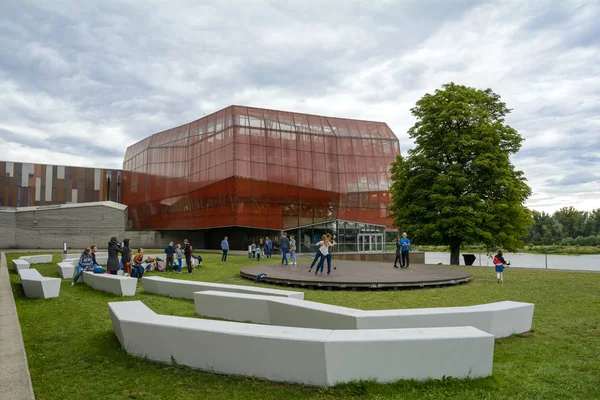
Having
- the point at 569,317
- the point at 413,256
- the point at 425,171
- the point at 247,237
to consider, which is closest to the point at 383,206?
the point at 413,256

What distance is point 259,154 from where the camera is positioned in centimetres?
4322

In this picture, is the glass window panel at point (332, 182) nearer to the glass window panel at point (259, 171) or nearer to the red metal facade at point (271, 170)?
the red metal facade at point (271, 170)

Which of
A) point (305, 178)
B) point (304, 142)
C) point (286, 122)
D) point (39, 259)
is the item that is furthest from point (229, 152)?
point (39, 259)

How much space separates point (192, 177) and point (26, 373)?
43.0 m

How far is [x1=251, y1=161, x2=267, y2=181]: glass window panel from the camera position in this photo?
4244cm

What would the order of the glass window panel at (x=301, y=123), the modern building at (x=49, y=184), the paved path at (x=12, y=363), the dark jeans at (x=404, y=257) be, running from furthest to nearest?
the modern building at (x=49, y=184) → the glass window panel at (x=301, y=123) → the dark jeans at (x=404, y=257) → the paved path at (x=12, y=363)

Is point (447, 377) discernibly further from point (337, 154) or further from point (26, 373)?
point (337, 154)

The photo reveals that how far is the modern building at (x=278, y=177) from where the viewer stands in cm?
4250

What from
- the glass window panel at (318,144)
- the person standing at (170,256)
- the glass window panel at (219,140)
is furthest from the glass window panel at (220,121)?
the person standing at (170,256)

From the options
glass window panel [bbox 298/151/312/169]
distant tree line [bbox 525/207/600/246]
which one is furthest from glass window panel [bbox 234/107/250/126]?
distant tree line [bbox 525/207/600/246]

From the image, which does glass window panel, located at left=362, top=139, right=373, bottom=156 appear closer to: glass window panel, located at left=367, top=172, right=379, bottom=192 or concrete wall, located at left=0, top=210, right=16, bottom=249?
glass window panel, located at left=367, top=172, right=379, bottom=192

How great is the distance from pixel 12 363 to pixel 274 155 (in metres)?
38.8

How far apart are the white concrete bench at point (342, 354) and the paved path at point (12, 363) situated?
2.09 meters

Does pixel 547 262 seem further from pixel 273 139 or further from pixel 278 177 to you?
pixel 273 139
